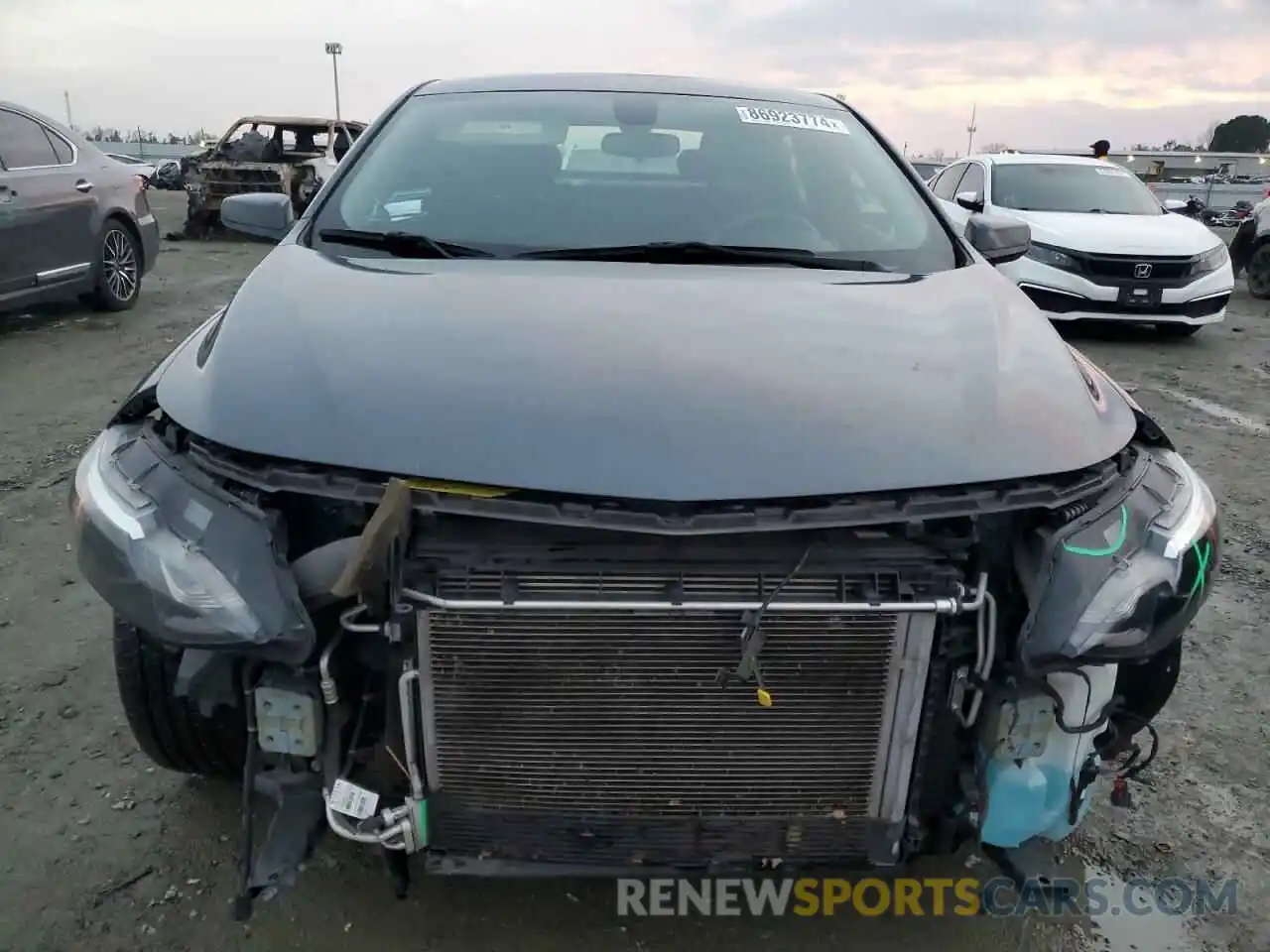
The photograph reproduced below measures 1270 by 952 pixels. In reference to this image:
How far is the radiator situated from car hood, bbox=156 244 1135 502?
0.20 metres

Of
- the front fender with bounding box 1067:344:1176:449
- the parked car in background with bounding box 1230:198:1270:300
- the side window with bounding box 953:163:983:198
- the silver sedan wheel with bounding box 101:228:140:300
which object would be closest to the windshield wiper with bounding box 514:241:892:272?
the front fender with bounding box 1067:344:1176:449

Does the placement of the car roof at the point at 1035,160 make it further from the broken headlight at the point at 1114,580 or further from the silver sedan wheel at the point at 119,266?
the broken headlight at the point at 1114,580

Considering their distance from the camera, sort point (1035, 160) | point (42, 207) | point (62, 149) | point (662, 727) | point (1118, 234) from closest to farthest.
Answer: point (662, 727)
point (42, 207)
point (62, 149)
point (1118, 234)
point (1035, 160)

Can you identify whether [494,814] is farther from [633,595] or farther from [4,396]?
[4,396]

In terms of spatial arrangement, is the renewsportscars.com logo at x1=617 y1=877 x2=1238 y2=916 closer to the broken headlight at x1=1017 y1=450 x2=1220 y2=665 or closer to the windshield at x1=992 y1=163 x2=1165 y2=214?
the broken headlight at x1=1017 y1=450 x2=1220 y2=665

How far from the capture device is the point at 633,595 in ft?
4.95

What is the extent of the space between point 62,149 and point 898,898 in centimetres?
762

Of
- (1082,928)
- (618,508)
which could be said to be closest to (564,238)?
(618,508)

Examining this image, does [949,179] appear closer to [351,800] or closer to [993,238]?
[993,238]

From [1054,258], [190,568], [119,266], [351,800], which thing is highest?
[190,568]

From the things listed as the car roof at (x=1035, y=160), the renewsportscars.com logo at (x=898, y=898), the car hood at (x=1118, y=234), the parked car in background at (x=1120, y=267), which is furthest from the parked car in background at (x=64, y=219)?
the car roof at (x=1035, y=160)

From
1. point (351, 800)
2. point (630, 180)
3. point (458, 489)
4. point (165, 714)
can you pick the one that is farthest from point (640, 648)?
point (630, 180)

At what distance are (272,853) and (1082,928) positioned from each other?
5.26 ft

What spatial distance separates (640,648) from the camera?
1.55 metres
